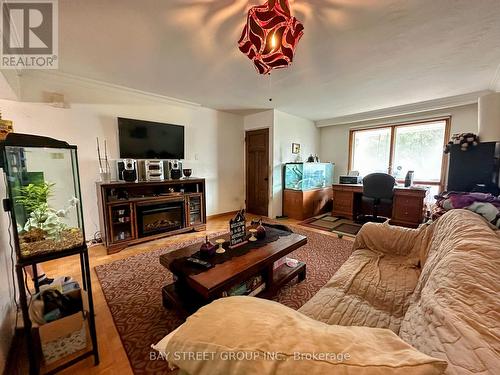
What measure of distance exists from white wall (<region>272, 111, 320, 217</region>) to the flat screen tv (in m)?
1.90

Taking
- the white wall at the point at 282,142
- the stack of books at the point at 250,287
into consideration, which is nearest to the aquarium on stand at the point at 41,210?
the stack of books at the point at 250,287

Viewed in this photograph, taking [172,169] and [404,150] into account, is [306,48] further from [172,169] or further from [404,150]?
[404,150]

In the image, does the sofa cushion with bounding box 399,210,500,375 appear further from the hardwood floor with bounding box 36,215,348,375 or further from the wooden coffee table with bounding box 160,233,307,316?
the hardwood floor with bounding box 36,215,348,375

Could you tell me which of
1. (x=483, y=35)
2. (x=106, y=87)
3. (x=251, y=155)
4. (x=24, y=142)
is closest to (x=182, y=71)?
(x=106, y=87)

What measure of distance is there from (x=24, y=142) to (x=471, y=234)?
2.44 m

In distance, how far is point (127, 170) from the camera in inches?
117

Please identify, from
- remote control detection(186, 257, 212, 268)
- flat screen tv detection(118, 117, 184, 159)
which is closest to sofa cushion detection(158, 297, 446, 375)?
remote control detection(186, 257, 212, 268)

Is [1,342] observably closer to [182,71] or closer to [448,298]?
[448,298]

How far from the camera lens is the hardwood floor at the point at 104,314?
48.2 inches

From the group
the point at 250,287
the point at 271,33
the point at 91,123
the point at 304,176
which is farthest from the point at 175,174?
the point at 271,33

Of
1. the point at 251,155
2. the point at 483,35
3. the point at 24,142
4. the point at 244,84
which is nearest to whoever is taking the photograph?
the point at 24,142

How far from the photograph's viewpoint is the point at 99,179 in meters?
3.01

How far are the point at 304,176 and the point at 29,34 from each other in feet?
Result: 13.6

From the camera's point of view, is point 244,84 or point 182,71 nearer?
point 182,71
